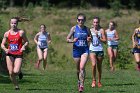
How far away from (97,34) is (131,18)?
120 ft

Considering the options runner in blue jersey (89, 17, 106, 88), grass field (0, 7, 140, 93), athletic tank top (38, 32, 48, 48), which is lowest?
grass field (0, 7, 140, 93)

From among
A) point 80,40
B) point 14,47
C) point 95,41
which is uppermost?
point 80,40

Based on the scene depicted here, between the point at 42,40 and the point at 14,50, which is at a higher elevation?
the point at 14,50

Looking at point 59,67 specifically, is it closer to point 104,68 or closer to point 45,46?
point 104,68

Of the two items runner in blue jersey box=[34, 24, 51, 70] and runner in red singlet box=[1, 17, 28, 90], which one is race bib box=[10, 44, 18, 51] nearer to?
runner in red singlet box=[1, 17, 28, 90]

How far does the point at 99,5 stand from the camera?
78.6 m

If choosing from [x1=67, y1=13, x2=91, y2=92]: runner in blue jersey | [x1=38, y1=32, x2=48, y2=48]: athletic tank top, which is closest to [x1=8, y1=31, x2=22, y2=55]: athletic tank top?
[x1=67, y1=13, x2=91, y2=92]: runner in blue jersey

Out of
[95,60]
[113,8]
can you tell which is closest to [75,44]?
[95,60]

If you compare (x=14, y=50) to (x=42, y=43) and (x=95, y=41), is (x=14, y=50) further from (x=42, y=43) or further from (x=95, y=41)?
(x=42, y=43)

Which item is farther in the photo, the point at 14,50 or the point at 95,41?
the point at 95,41

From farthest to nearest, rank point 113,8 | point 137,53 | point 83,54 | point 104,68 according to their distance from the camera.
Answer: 1. point 113,8
2. point 104,68
3. point 137,53
4. point 83,54

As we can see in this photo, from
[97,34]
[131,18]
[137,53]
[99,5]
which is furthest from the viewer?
[99,5]

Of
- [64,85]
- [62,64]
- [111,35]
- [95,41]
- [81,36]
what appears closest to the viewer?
[81,36]

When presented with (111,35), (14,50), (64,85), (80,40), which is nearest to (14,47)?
(14,50)
